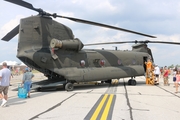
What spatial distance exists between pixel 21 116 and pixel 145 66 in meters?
16.2

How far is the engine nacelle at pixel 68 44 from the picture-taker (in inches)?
501

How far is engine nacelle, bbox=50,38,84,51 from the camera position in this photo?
41.7ft

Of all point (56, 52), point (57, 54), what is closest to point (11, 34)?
point (56, 52)

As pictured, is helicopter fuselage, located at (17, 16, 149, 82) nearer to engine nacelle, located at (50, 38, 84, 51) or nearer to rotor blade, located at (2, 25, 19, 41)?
engine nacelle, located at (50, 38, 84, 51)

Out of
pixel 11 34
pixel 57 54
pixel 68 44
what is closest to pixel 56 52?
pixel 57 54

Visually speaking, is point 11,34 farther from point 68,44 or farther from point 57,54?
point 68,44

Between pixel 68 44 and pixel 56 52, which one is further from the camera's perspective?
pixel 68 44

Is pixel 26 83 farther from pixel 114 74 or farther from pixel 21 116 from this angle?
pixel 114 74

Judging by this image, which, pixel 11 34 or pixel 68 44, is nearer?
pixel 11 34

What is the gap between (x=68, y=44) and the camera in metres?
13.4

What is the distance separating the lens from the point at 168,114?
6645mm

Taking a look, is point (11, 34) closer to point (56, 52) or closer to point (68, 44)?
point (56, 52)

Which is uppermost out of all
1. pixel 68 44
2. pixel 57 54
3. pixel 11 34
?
pixel 11 34

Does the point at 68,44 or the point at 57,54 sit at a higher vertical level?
the point at 68,44
